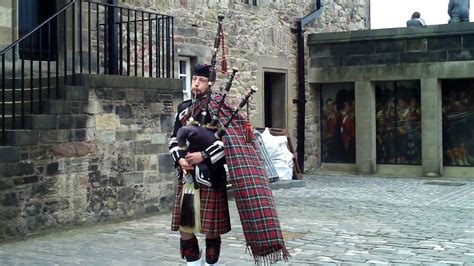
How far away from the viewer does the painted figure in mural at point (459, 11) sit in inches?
711

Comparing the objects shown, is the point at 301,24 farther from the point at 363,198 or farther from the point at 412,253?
the point at 412,253

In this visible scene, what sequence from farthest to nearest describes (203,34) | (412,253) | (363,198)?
(203,34) < (363,198) < (412,253)

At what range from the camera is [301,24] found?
1823 cm

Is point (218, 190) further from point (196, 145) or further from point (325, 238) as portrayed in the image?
point (325, 238)

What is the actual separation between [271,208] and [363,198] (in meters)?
8.05

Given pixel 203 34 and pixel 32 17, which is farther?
pixel 203 34

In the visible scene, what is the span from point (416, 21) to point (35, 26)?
11.1m

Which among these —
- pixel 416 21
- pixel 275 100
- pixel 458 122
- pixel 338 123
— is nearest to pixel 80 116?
pixel 275 100

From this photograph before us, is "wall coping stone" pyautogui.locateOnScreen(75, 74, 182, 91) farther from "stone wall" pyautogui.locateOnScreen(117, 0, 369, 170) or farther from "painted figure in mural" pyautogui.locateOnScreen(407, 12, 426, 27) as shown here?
"painted figure in mural" pyautogui.locateOnScreen(407, 12, 426, 27)

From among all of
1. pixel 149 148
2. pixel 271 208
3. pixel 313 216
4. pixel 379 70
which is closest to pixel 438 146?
pixel 379 70

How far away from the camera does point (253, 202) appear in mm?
5270

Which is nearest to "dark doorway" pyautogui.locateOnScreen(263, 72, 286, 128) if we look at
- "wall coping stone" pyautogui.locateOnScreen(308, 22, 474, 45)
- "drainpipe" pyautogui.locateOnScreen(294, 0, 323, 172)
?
"drainpipe" pyautogui.locateOnScreen(294, 0, 323, 172)

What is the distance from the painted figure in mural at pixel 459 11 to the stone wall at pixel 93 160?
10.0 meters

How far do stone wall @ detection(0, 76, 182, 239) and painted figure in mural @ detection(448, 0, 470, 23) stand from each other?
394 inches
